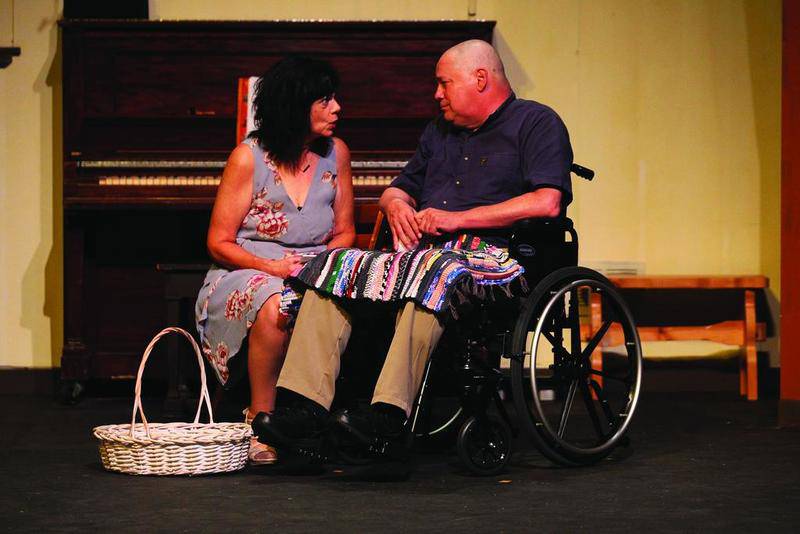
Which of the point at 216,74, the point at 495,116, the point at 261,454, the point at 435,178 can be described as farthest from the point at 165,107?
the point at 261,454

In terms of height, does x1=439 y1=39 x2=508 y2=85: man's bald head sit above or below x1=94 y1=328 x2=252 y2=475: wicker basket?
above

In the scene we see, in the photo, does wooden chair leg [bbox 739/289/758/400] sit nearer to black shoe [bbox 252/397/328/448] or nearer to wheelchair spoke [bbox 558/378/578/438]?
wheelchair spoke [bbox 558/378/578/438]

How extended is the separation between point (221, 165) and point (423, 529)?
275 cm

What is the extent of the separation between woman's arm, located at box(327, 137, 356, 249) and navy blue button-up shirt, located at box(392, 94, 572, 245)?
295 mm

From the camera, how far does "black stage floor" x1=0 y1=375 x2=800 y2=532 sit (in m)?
2.63

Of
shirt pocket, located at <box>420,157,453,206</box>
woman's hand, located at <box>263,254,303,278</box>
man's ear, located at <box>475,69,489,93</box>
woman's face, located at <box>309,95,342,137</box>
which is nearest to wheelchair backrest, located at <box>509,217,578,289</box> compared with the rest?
shirt pocket, located at <box>420,157,453,206</box>

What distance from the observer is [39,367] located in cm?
563

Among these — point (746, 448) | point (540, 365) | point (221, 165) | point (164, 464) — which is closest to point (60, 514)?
point (164, 464)

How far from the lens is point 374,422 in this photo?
303 cm

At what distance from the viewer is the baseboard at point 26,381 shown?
18.4 ft

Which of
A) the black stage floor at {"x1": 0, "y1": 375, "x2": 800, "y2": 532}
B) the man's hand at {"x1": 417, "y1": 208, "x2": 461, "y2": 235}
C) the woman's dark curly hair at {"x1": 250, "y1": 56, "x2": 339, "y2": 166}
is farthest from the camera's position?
the woman's dark curly hair at {"x1": 250, "y1": 56, "x2": 339, "y2": 166}

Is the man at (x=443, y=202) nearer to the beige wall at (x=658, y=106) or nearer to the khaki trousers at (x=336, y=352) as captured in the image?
the khaki trousers at (x=336, y=352)

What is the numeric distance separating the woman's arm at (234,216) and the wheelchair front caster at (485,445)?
732 millimetres

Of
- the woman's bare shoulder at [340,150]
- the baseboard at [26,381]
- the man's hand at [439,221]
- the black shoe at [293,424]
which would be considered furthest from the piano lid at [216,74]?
the black shoe at [293,424]
